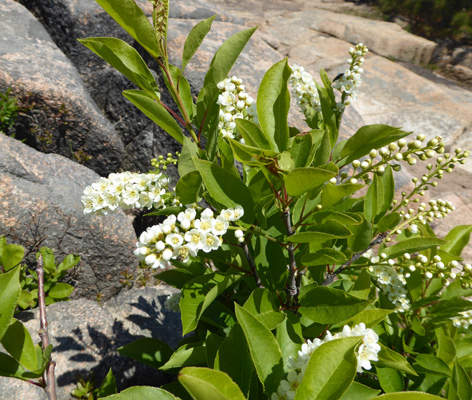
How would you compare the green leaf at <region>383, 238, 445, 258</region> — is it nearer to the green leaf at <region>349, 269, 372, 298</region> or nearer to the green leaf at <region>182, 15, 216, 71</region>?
the green leaf at <region>349, 269, 372, 298</region>

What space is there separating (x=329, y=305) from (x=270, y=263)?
9.9 inches

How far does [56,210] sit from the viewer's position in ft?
8.35

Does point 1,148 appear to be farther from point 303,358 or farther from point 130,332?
point 303,358

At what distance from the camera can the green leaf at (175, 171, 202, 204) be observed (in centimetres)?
96

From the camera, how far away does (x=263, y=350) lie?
93cm

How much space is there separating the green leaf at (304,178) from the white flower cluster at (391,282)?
67 cm

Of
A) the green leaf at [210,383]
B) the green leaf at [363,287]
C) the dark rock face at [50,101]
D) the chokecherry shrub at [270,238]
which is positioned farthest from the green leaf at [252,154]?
the dark rock face at [50,101]

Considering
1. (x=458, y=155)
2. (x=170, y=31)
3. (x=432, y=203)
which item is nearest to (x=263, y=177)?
(x=432, y=203)

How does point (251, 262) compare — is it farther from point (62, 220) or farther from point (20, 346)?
point (62, 220)

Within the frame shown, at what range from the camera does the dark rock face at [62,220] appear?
7.86ft

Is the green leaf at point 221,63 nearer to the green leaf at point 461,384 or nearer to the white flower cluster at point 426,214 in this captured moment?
the white flower cluster at point 426,214

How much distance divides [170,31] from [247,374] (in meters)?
3.56

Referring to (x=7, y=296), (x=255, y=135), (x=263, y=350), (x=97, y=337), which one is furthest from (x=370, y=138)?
(x=97, y=337)

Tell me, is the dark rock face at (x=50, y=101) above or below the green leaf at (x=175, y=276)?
below
